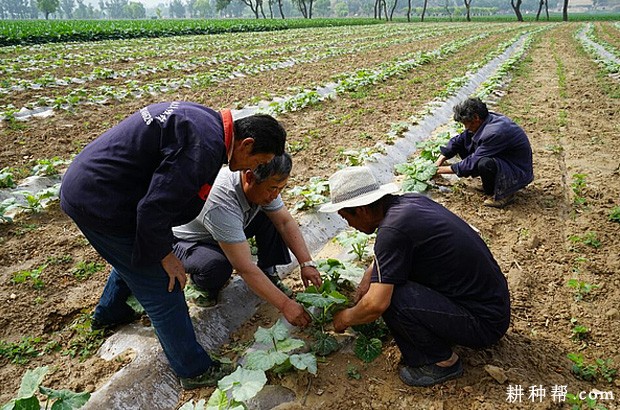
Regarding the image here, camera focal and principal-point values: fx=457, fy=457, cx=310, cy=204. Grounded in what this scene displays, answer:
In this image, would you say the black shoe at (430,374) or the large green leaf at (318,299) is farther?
the large green leaf at (318,299)

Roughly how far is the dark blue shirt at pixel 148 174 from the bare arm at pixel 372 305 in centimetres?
98

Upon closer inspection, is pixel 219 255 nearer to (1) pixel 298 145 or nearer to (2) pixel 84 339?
(2) pixel 84 339

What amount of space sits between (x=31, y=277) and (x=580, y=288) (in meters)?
4.17

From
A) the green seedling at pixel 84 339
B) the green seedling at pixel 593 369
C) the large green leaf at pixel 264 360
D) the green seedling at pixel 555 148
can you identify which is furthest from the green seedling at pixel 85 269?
the green seedling at pixel 555 148

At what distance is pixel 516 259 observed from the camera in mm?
3799

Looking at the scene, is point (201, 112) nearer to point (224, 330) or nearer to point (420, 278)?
point (420, 278)

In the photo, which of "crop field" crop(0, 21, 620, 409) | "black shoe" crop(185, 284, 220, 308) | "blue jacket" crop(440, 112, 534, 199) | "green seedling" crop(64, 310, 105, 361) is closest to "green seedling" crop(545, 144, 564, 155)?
"crop field" crop(0, 21, 620, 409)

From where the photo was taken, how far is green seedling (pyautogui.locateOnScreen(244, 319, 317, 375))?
94.3 inches

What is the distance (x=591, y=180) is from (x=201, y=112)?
195 inches

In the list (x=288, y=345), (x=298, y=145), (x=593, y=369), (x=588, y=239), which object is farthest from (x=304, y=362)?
(x=298, y=145)

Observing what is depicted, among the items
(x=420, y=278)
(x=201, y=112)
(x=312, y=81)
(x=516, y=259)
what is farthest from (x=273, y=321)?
(x=312, y=81)

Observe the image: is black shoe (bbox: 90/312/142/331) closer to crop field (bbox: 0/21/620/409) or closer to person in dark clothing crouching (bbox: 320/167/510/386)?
crop field (bbox: 0/21/620/409)

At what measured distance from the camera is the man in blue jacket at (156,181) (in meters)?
1.92

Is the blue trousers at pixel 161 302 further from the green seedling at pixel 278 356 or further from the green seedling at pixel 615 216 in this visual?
the green seedling at pixel 615 216
